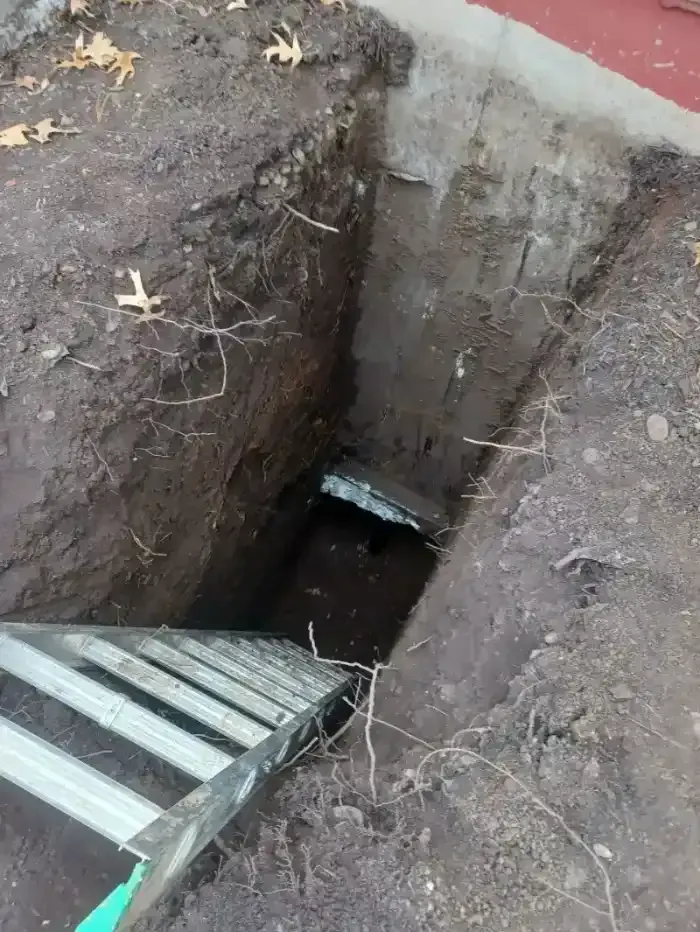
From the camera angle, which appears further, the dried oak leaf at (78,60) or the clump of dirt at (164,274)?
the dried oak leaf at (78,60)

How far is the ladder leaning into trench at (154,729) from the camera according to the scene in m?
1.66

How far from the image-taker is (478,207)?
3594 millimetres

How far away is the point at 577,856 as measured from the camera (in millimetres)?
1828

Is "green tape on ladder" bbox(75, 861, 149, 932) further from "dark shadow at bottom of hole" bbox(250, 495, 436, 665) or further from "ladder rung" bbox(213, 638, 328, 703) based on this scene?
"dark shadow at bottom of hole" bbox(250, 495, 436, 665)

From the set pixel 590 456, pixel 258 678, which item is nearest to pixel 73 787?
pixel 258 678

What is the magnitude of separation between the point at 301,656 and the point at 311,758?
115 centimetres

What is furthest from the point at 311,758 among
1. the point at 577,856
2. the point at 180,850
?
the point at 577,856

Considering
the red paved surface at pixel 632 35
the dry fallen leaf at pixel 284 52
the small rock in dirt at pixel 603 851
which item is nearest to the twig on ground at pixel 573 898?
the small rock in dirt at pixel 603 851

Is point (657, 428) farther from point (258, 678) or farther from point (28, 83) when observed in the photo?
point (28, 83)

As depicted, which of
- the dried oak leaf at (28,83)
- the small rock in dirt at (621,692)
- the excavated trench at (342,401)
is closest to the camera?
the small rock in dirt at (621,692)

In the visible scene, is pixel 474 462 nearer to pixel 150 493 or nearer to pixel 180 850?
pixel 150 493

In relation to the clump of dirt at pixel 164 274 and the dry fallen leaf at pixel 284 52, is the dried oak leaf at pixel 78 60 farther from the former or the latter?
the dry fallen leaf at pixel 284 52

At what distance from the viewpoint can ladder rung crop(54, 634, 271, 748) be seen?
6.97 feet

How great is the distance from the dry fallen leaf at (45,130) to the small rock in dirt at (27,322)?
2.78 ft
